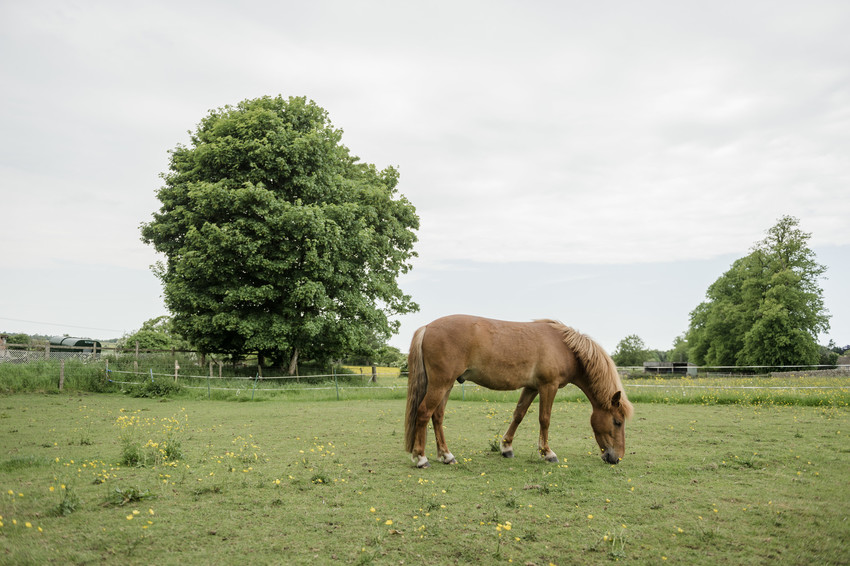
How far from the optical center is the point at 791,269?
38.8 meters

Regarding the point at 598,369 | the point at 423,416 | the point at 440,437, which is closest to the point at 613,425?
the point at 598,369

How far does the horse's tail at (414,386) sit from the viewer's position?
6832 millimetres

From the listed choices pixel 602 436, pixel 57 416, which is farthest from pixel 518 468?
pixel 57 416

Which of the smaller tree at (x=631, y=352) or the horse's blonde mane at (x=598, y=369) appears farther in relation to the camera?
the smaller tree at (x=631, y=352)

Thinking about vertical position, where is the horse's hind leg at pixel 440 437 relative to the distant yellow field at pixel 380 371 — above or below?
above

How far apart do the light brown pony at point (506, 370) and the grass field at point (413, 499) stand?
1.40ft

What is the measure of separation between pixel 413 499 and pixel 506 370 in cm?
246

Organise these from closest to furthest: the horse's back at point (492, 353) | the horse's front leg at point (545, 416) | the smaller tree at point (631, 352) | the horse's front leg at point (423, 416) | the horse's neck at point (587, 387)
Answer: the horse's front leg at point (423, 416)
the horse's back at point (492, 353)
the horse's front leg at point (545, 416)
the horse's neck at point (587, 387)
the smaller tree at point (631, 352)

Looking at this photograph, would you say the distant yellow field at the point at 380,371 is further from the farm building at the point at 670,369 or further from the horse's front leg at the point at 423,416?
the horse's front leg at the point at 423,416

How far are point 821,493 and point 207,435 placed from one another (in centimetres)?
924

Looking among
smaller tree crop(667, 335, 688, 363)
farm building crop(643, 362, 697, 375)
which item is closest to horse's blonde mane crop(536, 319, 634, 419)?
farm building crop(643, 362, 697, 375)

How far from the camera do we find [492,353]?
6.91 meters

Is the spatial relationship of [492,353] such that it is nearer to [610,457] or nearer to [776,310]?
[610,457]

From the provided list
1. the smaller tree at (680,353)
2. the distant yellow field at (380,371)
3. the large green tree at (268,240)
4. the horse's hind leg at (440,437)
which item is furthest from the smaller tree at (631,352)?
the horse's hind leg at (440,437)
